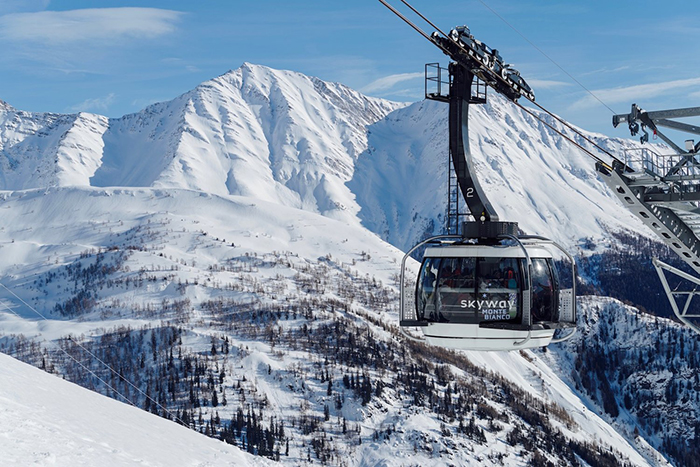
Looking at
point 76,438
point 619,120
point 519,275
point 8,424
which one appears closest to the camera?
point 519,275

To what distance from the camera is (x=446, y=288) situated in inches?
981

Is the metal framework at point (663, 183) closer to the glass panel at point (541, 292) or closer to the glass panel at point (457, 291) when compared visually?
the glass panel at point (541, 292)

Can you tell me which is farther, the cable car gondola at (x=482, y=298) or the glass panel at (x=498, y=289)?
the glass panel at (x=498, y=289)

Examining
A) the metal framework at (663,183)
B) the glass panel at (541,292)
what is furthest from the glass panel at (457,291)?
the metal framework at (663,183)

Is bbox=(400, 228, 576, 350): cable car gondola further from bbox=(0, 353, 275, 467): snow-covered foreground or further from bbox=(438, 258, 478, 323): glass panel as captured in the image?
bbox=(0, 353, 275, 467): snow-covered foreground

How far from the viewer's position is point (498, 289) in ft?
80.0

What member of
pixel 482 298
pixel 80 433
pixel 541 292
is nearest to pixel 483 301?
pixel 482 298

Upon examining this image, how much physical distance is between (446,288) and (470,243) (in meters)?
1.61

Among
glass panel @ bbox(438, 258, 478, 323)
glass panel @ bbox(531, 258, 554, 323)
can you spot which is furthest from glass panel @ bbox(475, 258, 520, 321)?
glass panel @ bbox(531, 258, 554, 323)

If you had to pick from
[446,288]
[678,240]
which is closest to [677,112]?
[678,240]

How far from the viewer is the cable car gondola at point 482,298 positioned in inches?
950

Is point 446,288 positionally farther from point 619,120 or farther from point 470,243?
point 619,120

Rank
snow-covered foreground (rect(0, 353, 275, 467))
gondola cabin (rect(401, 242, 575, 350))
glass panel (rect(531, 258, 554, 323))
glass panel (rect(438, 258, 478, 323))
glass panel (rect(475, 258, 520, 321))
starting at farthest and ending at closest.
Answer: snow-covered foreground (rect(0, 353, 275, 467))
glass panel (rect(531, 258, 554, 323))
glass panel (rect(438, 258, 478, 323))
glass panel (rect(475, 258, 520, 321))
gondola cabin (rect(401, 242, 575, 350))

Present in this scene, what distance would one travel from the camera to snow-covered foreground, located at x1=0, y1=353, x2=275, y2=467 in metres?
31.9
